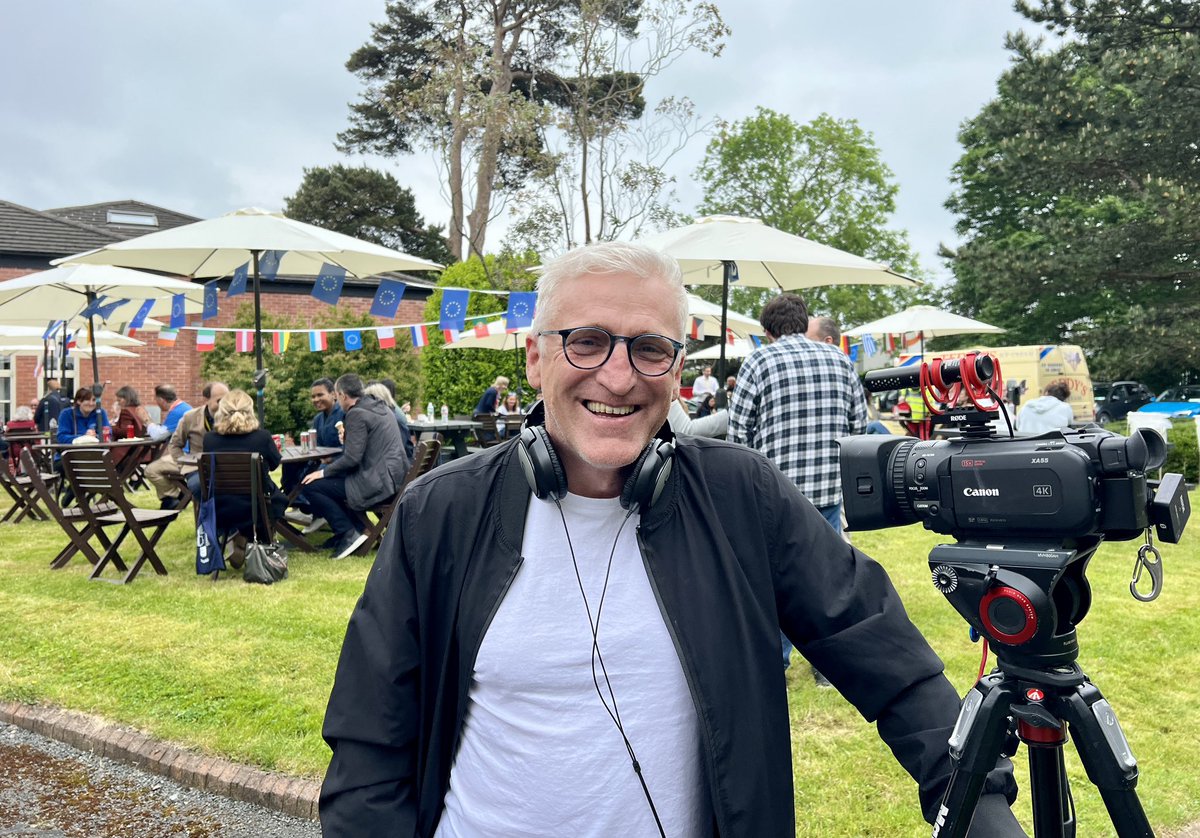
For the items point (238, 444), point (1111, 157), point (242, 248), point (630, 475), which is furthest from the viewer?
point (1111, 157)

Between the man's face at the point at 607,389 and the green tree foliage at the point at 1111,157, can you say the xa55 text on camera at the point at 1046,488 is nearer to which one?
the man's face at the point at 607,389

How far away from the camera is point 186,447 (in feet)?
30.8

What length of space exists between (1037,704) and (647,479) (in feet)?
2.28

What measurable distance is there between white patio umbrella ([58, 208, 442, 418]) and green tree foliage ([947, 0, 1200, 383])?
523 inches

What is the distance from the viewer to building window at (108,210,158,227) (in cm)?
2867

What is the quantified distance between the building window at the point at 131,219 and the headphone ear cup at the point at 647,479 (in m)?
31.2

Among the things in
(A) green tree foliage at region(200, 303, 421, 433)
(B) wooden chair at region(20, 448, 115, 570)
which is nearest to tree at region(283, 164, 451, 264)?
(A) green tree foliage at region(200, 303, 421, 433)

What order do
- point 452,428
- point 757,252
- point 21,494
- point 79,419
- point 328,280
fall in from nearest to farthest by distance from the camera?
1. point 757,252
2. point 328,280
3. point 21,494
4. point 79,419
5. point 452,428

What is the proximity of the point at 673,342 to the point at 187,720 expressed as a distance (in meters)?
3.54

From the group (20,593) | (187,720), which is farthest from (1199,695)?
(20,593)

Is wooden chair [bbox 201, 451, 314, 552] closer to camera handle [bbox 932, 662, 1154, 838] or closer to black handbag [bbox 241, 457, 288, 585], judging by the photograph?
black handbag [bbox 241, 457, 288, 585]

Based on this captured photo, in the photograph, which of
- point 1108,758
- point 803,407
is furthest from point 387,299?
point 1108,758

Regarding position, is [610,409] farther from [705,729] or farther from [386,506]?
[386,506]

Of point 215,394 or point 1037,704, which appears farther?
point 215,394
